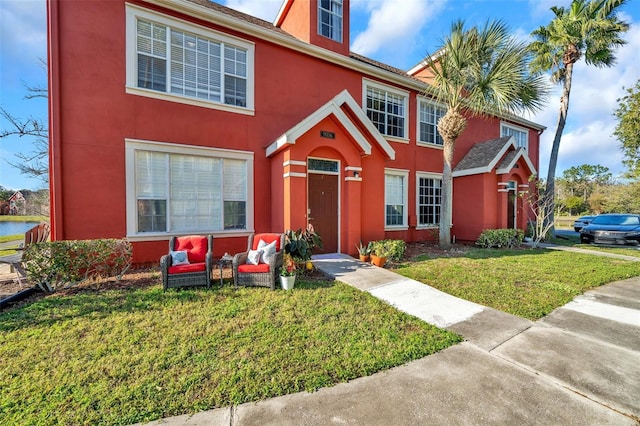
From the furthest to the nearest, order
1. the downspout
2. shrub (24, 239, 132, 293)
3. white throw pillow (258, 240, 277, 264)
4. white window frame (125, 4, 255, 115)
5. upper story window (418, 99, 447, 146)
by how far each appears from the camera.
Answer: upper story window (418, 99, 447, 146) < white window frame (125, 4, 255, 115) < the downspout < white throw pillow (258, 240, 277, 264) < shrub (24, 239, 132, 293)

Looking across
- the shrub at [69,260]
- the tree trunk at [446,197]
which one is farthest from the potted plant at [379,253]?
the shrub at [69,260]

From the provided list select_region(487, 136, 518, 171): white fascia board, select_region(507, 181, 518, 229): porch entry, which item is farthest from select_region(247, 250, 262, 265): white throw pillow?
select_region(507, 181, 518, 229): porch entry

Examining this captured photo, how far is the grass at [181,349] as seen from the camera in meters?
2.69

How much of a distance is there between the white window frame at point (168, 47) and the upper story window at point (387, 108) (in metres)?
5.06

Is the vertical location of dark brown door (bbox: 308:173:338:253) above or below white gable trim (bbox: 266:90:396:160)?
below

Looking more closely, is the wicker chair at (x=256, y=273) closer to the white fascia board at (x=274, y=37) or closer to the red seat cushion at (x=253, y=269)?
the red seat cushion at (x=253, y=269)

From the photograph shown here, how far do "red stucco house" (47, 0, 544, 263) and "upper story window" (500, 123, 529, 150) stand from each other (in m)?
9.99

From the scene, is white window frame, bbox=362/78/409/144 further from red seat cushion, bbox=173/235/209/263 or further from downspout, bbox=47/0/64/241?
downspout, bbox=47/0/64/241

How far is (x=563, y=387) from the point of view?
2.95 meters

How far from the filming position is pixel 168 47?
771cm

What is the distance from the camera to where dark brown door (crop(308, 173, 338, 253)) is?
8805 mm

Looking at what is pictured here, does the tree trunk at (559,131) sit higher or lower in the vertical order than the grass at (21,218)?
higher

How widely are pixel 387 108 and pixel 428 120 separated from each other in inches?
110

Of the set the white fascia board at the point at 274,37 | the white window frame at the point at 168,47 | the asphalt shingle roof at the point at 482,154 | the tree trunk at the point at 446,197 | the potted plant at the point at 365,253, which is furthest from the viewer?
the asphalt shingle roof at the point at 482,154
